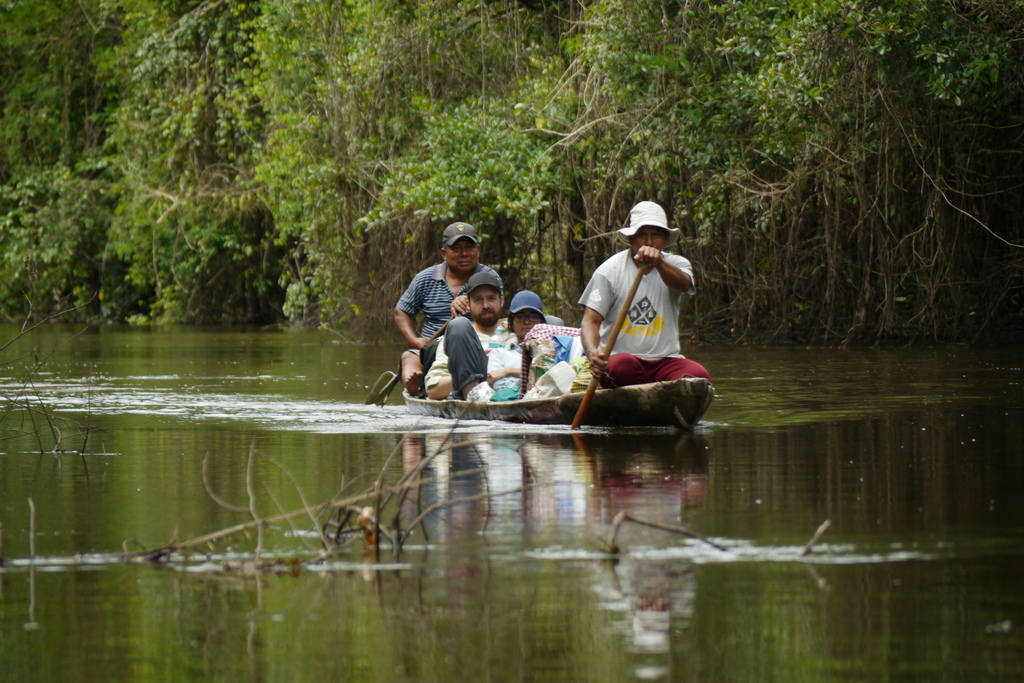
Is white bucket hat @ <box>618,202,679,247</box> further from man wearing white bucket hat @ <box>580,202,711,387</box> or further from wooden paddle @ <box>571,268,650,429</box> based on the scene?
wooden paddle @ <box>571,268,650,429</box>

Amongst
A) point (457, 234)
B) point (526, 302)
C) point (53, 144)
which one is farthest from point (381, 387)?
point (53, 144)

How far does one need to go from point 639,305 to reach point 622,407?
701mm

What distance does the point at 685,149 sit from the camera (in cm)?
2166

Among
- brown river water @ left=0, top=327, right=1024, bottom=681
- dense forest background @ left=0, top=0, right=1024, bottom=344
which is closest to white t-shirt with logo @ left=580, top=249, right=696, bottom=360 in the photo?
brown river water @ left=0, top=327, right=1024, bottom=681

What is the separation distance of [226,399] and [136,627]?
972 cm

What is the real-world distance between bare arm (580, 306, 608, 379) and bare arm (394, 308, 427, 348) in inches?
107

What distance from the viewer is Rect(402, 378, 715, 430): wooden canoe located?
34.2 ft

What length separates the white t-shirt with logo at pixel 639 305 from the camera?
10.7 m

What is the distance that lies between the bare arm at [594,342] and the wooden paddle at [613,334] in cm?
6

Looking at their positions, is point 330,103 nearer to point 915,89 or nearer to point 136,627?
point 915,89

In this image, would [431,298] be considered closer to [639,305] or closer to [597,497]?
[639,305]

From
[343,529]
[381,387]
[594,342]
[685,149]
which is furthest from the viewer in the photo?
[685,149]

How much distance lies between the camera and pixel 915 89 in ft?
63.6

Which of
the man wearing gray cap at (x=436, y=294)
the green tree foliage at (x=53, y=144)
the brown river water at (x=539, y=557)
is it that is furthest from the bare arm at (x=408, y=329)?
the green tree foliage at (x=53, y=144)
